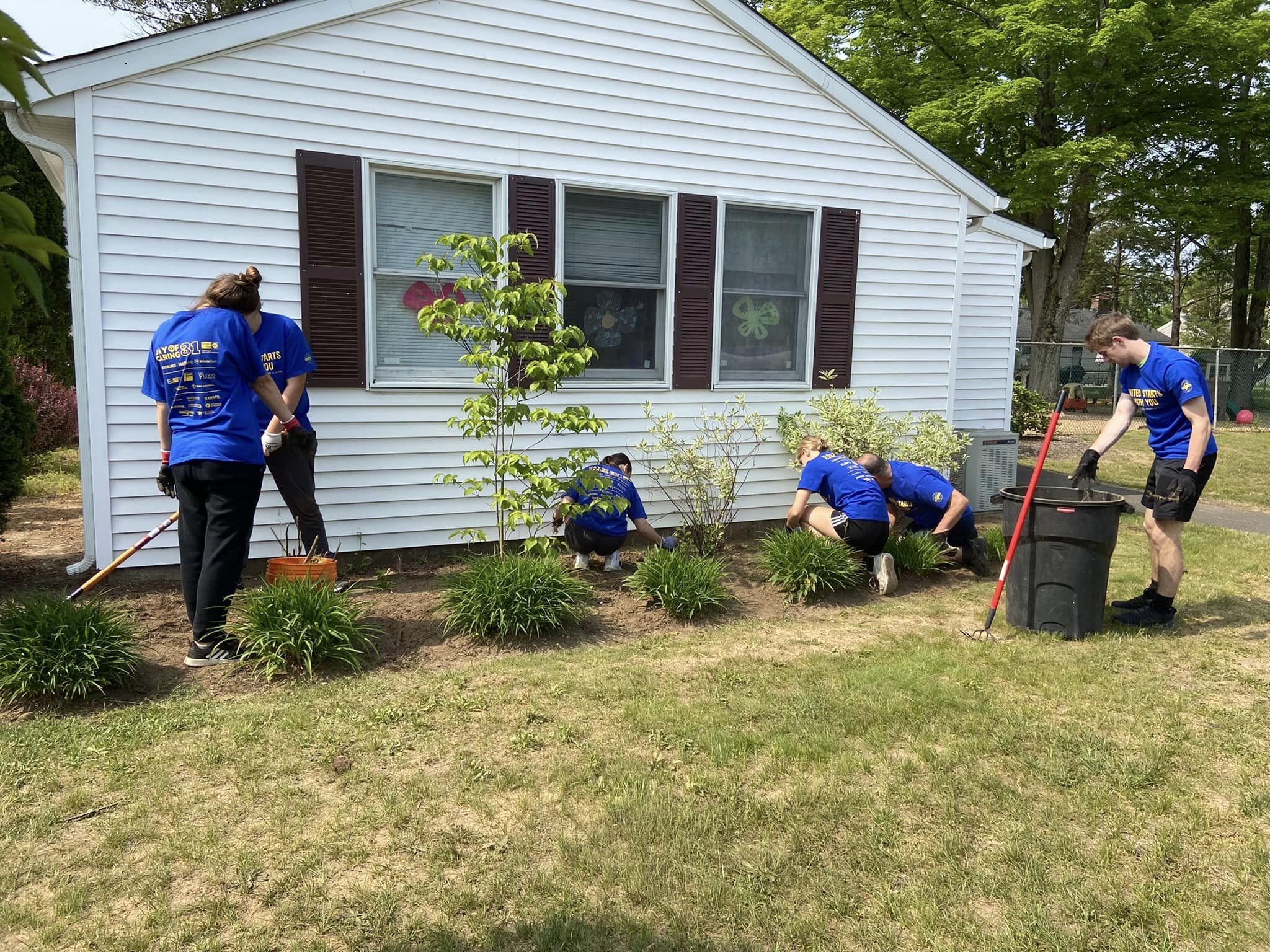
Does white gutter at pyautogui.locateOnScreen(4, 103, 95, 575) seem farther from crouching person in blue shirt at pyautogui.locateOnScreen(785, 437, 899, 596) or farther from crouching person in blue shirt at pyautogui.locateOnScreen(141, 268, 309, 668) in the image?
crouching person in blue shirt at pyautogui.locateOnScreen(785, 437, 899, 596)

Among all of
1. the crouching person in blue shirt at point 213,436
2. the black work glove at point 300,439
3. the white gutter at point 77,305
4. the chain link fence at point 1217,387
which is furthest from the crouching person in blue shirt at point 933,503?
the chain link fence at point 1217,387

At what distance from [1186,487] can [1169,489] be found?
15 cm

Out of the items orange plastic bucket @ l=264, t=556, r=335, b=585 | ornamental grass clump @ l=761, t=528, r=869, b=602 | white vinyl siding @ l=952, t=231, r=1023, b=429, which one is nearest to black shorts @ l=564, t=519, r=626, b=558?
ornamental grass clump @ l=761, t=528, r=869, b=602

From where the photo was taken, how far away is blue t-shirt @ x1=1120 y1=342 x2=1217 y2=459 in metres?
5.11

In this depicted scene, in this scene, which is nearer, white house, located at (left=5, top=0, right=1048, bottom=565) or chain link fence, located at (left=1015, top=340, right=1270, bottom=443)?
white house, located at (left=5, top=0, right=1048, bottom=565)

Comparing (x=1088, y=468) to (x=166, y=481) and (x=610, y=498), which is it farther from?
(x=166, y=481)

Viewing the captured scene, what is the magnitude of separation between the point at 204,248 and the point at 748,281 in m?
4.15

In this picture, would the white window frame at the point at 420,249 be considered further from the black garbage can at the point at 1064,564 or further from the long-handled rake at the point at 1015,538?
the black garbage can at the point at 1064,564

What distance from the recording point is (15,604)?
14.8ft

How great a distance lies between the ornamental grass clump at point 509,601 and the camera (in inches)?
193

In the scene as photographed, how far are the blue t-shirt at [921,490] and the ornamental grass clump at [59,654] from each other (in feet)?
16.2

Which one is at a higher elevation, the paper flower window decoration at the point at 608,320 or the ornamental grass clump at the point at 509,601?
the paper flower window decoration at the point at 608,320

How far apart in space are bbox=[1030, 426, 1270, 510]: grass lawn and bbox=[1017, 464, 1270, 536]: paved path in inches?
18.4

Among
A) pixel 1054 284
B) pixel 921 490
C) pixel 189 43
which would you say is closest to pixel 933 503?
pixel 921 490
